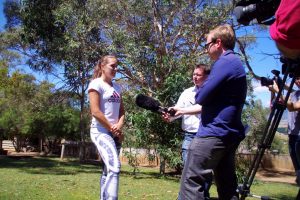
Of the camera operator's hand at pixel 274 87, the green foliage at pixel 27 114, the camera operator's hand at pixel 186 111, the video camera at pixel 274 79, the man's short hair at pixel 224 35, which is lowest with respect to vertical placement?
the camera operator's hand at pixel 186 111

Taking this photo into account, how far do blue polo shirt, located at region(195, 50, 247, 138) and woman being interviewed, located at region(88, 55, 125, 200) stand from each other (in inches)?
51.0

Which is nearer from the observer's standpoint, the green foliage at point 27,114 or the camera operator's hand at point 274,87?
the camera operator's hand at point 274,87

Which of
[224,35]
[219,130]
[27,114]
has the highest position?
[27,114]

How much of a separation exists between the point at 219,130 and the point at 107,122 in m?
1.58

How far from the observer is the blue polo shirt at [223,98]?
2.88 meters

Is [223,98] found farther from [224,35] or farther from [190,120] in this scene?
[190,120]

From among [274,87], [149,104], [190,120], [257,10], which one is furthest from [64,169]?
[257,10]

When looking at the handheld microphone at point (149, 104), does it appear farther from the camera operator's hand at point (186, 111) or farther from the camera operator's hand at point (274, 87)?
the camera operator's hand at point (274, 87)

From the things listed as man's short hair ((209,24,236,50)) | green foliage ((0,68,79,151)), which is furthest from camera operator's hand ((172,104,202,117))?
green foliage ((0,68,79,151))

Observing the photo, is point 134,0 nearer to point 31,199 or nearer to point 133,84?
point 133,84

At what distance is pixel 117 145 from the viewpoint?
4.29m

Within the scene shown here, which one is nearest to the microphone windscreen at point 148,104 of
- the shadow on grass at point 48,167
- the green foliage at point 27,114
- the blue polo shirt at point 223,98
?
the blue polo shirt at point 223,98

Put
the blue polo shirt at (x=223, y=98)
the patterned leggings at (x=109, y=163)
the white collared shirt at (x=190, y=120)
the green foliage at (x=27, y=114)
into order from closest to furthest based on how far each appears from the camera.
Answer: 1. the blue polo shirt at (x=223, y=98)
2. the patterned leggings at (x=109, y=163)
3. the white collared shirt at (x=190, y=120)
4. the green foliage at (x=27, y=114)

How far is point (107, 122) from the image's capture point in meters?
4.10
